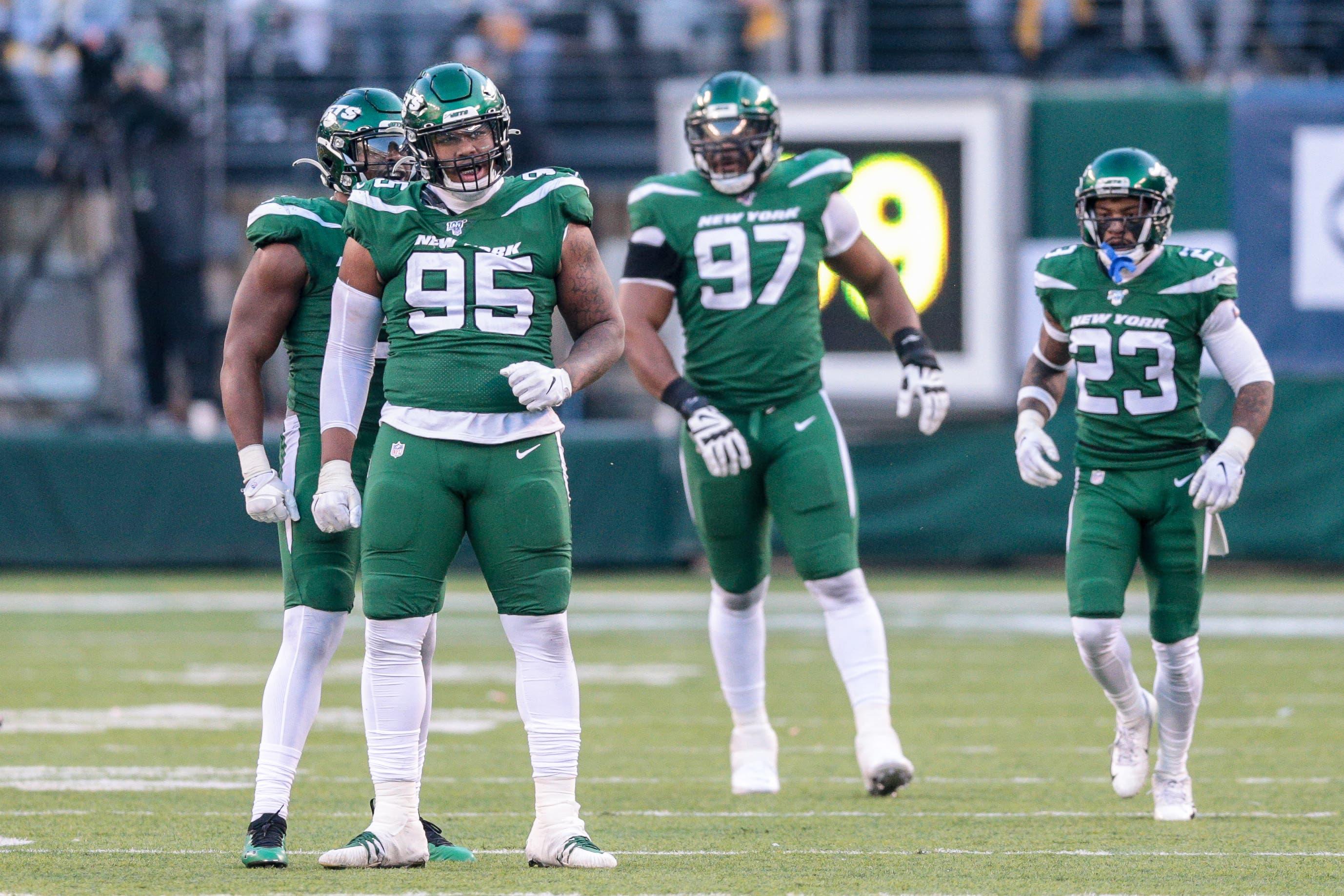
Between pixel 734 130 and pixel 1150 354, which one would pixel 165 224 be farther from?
pixel 1150 354

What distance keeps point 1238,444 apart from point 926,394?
87 centimetres

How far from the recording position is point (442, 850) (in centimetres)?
444

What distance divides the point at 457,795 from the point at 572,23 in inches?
390

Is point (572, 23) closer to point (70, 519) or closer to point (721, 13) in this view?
point (721, 13)

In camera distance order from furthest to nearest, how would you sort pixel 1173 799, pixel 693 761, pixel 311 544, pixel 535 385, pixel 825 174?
pixel 693 761, pixel 825 174, pixel 1173 799, pixel 311 544, pixel 535 385

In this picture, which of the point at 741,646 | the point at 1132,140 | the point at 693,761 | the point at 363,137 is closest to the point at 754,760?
the point at 741,646

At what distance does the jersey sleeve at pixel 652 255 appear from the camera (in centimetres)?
571

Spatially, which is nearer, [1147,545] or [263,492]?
[263,492]

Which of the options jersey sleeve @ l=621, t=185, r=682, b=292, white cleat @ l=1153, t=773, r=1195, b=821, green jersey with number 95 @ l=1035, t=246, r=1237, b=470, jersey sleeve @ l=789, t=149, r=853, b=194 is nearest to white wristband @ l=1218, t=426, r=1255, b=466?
green jersey with number 95 @ l=1035, t=246, r=1237, b=470

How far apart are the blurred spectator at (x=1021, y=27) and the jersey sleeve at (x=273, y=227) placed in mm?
10596

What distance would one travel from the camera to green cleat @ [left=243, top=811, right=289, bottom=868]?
14.0ft

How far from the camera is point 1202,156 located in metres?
12.9

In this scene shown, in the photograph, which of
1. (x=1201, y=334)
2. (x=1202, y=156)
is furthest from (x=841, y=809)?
(x=1202, y=156)

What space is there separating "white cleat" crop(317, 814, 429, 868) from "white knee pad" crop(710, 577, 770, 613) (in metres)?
1.66
